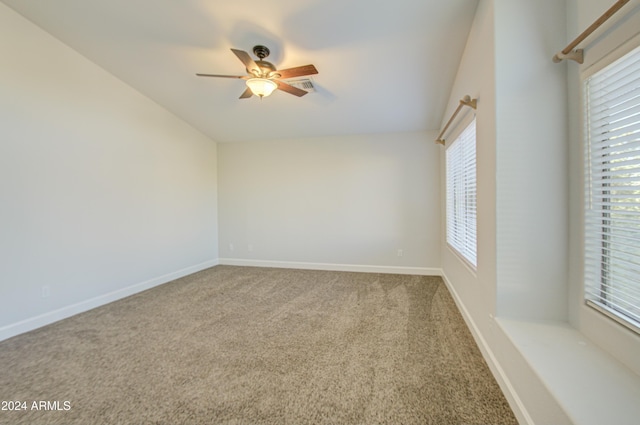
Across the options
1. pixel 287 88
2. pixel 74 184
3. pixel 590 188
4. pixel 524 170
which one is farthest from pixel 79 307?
pixel 590 188

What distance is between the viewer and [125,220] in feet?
12.1

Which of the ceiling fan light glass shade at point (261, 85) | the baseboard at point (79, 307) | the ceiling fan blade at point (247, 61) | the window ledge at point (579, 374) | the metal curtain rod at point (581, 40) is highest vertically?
the ceiling fan blade at point (247, 61)

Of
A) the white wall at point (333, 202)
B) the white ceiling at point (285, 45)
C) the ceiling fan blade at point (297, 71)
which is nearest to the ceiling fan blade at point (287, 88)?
the ceiling fan blade at point (297, 71)

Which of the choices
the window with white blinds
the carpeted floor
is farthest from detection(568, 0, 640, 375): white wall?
the window with white blinds

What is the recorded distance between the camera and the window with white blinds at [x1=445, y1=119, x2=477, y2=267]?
266cm

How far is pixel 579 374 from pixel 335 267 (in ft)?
12.4

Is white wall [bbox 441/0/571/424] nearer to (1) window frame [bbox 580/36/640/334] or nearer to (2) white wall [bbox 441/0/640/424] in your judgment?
(2) white wall [bbox 441/0/640/424]

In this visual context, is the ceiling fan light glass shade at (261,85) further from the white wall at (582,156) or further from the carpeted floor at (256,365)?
the carpeted floor at (256,365)

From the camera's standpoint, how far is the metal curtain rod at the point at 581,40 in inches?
47.8

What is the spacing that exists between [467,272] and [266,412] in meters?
2.26

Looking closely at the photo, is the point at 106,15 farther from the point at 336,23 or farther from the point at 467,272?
the point at 467,272

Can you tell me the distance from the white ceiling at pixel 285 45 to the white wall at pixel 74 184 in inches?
12.9

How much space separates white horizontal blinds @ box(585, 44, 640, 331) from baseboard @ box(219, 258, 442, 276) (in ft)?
9.91

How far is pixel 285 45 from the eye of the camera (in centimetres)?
274
